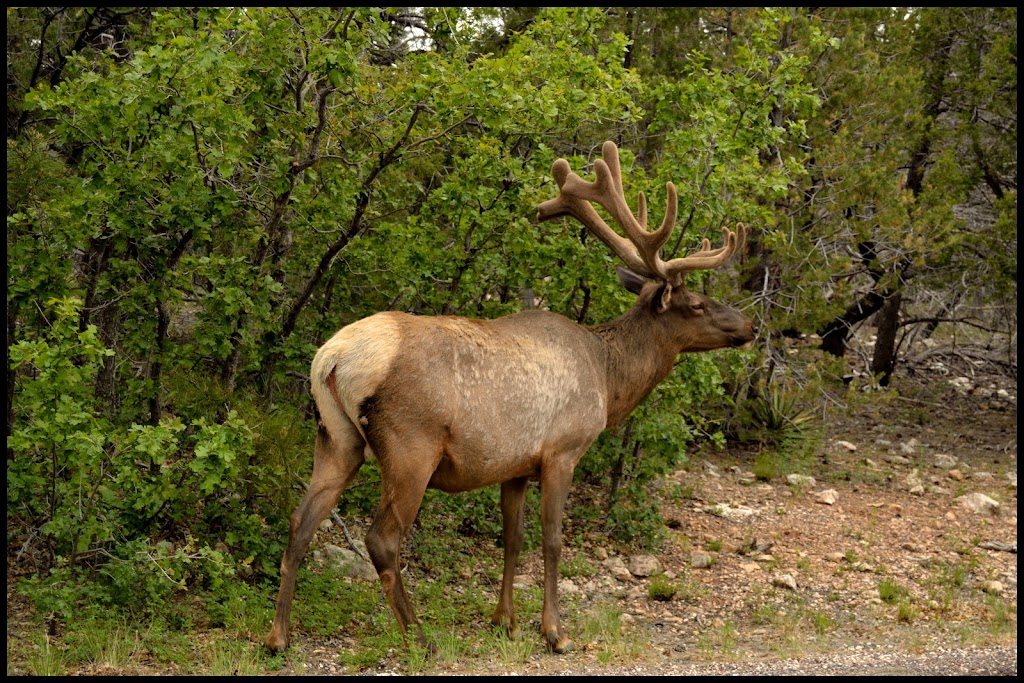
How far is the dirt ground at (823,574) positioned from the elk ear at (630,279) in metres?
2.43

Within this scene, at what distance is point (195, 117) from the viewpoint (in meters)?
7.23

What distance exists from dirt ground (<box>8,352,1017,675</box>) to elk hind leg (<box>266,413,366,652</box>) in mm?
249

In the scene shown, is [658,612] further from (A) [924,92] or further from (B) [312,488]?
(A) [924,92]

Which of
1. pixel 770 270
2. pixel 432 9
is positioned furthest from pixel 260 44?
pixel 770 270

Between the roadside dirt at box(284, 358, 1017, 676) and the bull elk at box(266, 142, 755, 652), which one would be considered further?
the roadside dirt at box(284, 358, 1017, 676)

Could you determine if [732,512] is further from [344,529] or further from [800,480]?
[344,529]

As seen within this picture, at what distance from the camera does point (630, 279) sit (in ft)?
27.6

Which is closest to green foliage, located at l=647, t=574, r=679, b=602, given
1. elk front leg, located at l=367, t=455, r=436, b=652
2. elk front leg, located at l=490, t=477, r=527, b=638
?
elk front leg, located at l=490, t=477, r=527, b=638

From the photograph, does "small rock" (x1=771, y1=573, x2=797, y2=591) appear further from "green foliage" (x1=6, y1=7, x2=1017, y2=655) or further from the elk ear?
the elk ear

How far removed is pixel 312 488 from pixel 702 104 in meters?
4.59

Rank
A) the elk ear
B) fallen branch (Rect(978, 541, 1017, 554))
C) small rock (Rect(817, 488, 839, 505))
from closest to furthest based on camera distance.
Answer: the elk ear
fallen branch (Rect(978, 541, 1017, 554))
small rock (Rect(817, 488, 839, 505))

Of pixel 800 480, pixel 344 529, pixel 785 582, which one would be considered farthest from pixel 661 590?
pixel 800 480

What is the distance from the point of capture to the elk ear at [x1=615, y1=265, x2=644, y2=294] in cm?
839

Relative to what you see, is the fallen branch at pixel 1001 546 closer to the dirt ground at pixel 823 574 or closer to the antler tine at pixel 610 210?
the dirt ground at pixel 823 574
